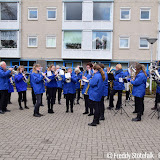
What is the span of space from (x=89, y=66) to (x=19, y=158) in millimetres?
4930

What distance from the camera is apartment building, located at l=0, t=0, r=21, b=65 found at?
84.0ft

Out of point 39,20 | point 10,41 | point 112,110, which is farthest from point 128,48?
point 112,110

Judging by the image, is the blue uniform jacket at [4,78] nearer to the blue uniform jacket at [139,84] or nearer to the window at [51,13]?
the blue uniform jacket at [139,84]

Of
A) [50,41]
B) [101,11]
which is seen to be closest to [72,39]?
[50,41]

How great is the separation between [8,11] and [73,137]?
24.5 metres

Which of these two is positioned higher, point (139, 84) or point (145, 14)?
point (145, 14)

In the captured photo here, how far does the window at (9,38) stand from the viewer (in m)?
26.0

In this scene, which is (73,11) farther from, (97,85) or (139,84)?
(97,85)

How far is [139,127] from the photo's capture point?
266 inches

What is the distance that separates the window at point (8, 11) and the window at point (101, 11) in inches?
387

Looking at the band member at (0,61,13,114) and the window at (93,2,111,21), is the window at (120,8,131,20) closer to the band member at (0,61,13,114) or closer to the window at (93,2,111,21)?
the window at (93,2,111,21)

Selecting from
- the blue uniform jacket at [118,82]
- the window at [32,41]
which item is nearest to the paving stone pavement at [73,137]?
the blue uniform jacket at [118,82]

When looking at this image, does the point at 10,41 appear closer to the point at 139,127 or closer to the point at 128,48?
the point at 128,48

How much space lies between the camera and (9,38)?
85.5 feet
